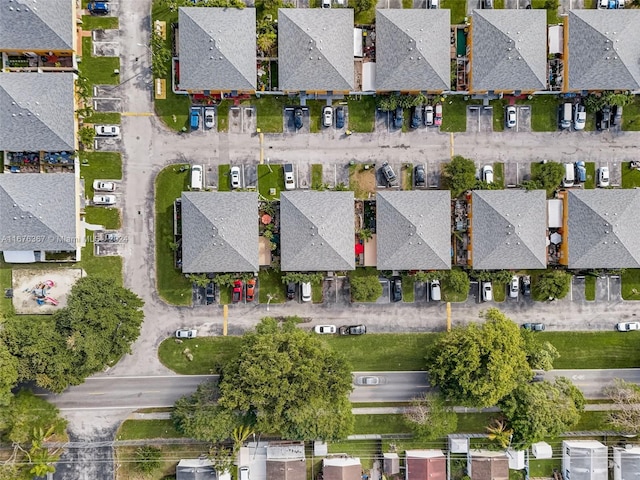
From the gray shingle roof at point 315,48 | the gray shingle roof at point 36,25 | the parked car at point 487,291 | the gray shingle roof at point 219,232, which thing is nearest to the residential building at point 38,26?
the gray shingle roof at point 36,25

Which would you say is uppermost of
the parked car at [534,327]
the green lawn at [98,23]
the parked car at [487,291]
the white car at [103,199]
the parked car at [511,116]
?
the green lawn at [98,23]

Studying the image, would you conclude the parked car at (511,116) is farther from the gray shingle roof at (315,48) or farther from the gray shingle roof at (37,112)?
the gray shingle roof at (37,112)

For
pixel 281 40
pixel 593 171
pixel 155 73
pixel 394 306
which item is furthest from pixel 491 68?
pixel 155 73

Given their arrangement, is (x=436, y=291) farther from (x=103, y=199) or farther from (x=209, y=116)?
(x=103, y=199)

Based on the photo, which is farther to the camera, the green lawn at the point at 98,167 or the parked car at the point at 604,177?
the parked car at the point at 604,177

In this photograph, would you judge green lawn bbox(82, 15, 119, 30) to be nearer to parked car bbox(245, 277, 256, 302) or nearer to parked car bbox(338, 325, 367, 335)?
parked car bbox(245, 277, 256, 302)

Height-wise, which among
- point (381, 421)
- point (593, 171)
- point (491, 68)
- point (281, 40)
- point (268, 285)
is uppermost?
point (281, 40)

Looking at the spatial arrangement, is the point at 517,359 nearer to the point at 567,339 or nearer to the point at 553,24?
the point at 567,339

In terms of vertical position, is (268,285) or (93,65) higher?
(93,65)

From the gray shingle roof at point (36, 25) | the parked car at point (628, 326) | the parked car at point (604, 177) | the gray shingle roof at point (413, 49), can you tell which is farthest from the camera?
the parked car at point (628, 326)
